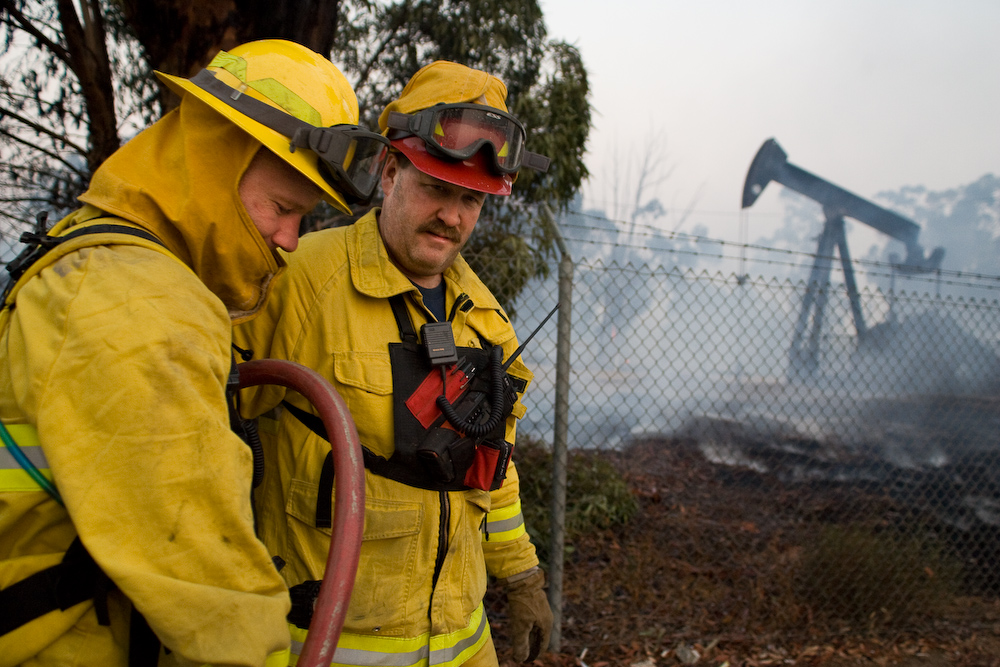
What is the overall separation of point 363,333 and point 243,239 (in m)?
0.56

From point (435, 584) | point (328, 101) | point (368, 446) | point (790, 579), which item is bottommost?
point (790, 579)

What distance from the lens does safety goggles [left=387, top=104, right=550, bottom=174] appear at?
1.95 meters

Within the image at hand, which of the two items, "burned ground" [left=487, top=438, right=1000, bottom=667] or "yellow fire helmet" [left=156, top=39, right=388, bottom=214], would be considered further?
"burned ground" [left=487, top=438, right=1000, bottom=667]

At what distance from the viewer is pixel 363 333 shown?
1760 mm

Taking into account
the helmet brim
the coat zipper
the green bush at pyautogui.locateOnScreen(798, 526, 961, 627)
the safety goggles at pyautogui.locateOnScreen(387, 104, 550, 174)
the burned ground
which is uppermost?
the safety goggles at pyautogui.locateOnScreen(387, 104, 550, 174)

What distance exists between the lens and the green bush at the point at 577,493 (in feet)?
17.8

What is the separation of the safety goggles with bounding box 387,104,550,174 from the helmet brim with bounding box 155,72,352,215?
69 centimetres

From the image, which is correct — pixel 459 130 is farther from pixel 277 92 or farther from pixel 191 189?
pixel 191 189

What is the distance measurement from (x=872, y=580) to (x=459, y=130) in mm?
4434

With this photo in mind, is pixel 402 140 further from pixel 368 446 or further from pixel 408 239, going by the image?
pixel 368 446

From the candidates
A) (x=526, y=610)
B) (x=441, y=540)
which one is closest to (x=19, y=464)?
(x=441, y=540)

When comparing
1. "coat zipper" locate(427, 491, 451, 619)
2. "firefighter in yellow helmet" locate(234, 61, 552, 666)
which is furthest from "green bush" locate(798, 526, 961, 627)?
"coat zipper" locate(427, 491, 451, 619)

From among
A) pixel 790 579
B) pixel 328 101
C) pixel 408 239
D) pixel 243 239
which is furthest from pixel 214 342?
pixel 790 579

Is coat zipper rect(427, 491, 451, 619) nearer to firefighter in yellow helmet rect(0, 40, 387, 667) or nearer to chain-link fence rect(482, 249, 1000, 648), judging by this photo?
firefighter in yellow helmet rect(0, 40, 387, 667)
